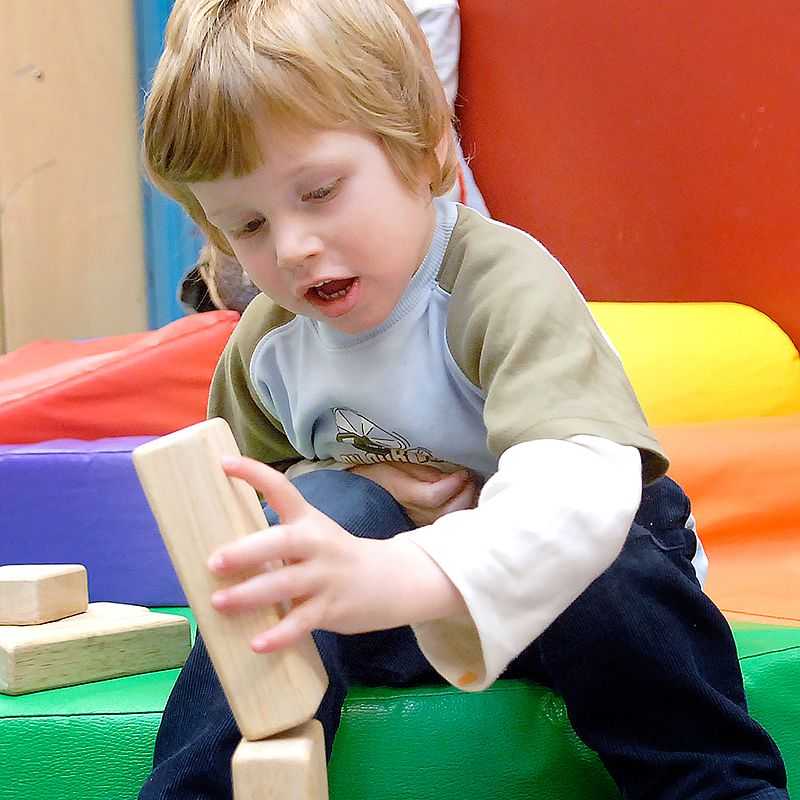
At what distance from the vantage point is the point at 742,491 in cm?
123

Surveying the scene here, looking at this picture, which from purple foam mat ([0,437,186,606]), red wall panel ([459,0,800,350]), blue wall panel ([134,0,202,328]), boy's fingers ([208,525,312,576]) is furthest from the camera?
blue wall panel ([134,0,202,328])

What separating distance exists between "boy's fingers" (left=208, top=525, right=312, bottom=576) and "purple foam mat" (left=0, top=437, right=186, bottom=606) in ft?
2.09

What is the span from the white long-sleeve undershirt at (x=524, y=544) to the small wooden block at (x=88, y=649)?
1.08 ft

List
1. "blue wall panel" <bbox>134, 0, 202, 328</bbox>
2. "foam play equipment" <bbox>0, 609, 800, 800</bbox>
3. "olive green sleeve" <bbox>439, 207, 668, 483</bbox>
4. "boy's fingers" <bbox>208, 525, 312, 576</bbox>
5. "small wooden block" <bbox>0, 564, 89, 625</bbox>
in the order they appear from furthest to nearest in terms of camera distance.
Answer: "blue wall panel" <bbox>134, 0, 202, 328</bbox>, "small wooden block" <bbox>0, 564, 89, 625</bbox>, "foam play equipment" <bbox>0, 609, 800, 800</bbox>, "olive green sleeve" <bbox>439, 207, 668, 483</bbox>, "boy's fingers" <bbox>208, 525, 312, 576</bbox>

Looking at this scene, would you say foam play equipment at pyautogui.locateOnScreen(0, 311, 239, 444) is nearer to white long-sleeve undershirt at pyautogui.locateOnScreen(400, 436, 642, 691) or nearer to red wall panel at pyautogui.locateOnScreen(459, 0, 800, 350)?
red wall panel at pyautogui.locateOnScreen(459, 0, 800, 350)

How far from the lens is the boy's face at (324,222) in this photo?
701 millimetres

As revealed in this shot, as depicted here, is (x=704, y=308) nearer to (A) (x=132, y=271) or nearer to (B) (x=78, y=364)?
(B) (x=78, y=364)

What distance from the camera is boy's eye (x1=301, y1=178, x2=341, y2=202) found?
0.71 meters

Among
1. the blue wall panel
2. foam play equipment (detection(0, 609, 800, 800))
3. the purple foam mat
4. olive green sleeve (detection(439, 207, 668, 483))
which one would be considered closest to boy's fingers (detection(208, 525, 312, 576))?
olive green sleeve (detection(439, 207, 668, 483))

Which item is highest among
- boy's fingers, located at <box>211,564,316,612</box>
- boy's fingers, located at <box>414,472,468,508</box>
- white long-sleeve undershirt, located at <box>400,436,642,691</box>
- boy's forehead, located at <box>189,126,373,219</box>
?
boy's forehead, located at <box>189,126,373,219</box>

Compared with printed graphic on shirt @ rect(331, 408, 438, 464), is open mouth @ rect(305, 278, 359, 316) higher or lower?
higher

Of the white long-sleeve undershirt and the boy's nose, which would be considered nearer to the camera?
the white long-sleeve undershirt

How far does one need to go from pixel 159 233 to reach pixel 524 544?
1.90 meters

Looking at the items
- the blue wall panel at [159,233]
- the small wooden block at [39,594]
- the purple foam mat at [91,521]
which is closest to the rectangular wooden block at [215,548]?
the small wooden block at [39,594]
